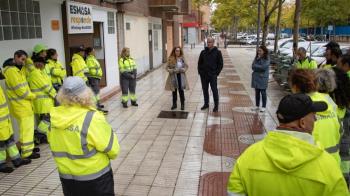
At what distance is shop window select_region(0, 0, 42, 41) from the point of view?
6723mm

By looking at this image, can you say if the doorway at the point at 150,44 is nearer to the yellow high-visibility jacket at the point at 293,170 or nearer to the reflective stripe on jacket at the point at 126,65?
the reflective stripe on jacket at the point at 126,65

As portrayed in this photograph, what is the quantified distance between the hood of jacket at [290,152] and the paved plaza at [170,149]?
3.04 m

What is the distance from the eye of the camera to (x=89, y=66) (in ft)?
30.2

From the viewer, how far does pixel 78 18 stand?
9.60m

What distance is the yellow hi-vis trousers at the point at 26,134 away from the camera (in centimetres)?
605

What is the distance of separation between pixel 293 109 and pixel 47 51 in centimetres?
629

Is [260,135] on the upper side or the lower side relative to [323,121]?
lower

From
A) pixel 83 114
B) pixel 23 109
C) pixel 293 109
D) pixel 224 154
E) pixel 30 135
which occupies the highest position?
pixel 293 109

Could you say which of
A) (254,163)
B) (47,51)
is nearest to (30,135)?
(47,51)

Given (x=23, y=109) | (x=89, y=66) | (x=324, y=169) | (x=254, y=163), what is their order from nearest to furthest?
(x=324, y=169), (x=254, y=163), (x=23, y=109), (x=89, y=66)

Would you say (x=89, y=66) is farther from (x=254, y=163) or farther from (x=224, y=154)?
(x=254, y=163)

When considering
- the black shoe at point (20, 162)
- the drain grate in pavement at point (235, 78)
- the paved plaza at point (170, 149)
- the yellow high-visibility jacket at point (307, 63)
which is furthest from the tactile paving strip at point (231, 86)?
the black shoe at point (20, 162)

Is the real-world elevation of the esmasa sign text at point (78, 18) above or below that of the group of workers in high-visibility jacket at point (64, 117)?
above

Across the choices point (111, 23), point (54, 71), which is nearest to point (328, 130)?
point (54, 71)
